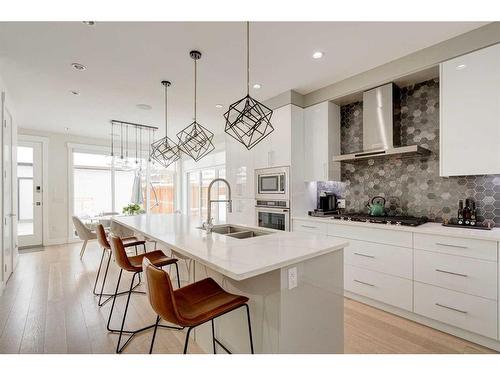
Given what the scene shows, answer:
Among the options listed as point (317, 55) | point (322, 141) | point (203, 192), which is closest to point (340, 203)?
point (322, 141)

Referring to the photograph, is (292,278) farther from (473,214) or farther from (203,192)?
(203,192)

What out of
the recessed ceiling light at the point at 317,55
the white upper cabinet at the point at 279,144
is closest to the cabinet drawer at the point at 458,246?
the white upper cabinet at the point at 279,144

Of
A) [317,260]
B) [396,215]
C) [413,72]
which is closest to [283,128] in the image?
[413,72]

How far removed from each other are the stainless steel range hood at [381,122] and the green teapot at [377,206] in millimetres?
605

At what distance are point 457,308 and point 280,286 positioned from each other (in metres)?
1.76

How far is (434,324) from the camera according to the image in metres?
2.19

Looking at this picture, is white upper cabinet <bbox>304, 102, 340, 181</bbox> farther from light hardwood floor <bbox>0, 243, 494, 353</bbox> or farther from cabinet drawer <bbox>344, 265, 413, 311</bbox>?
light hardwood floor <bbox>0, 243, 494, 353</bbox>

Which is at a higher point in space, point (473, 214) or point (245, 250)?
point (473, 214)

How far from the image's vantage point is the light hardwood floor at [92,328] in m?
1.94

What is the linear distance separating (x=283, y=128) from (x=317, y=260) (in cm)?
233

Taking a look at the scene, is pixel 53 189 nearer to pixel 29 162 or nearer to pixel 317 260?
pixel 29 162

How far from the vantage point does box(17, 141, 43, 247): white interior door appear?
529 cm

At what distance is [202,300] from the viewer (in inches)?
56.4

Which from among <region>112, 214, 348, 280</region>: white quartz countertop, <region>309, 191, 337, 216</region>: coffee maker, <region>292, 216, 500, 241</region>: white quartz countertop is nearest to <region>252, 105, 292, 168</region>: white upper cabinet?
<region>309, 191, 337, 216</region>: coffee maker
